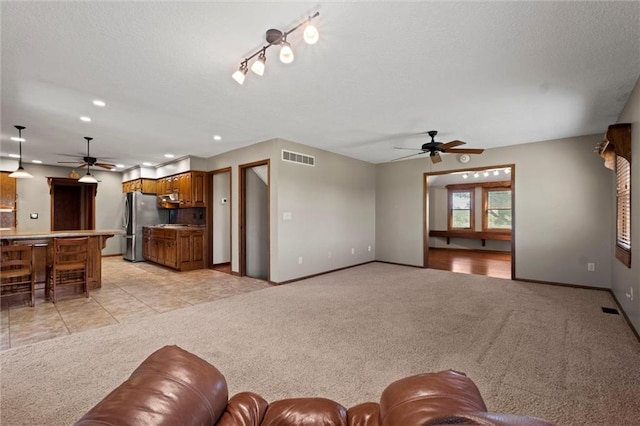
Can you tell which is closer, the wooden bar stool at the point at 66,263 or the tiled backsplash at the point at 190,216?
the wooden bar stool at the point at 66,263

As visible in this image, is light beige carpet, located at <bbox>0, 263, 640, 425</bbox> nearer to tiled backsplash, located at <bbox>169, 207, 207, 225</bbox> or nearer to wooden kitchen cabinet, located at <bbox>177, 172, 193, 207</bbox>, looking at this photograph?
wooden kitchen cabinet, located at <bbox>177, 172, 193, 207</bbox>

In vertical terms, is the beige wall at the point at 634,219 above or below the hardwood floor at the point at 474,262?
above

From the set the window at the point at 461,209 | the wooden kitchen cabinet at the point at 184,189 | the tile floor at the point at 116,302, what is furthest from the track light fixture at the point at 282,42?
the window at the point at 461,209

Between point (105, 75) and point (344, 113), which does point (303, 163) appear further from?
point (105, 75)

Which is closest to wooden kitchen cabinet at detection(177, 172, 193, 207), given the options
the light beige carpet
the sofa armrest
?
the light beige carpet

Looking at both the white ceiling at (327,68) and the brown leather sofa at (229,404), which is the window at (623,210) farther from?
the brown leather sofa at (229,404)

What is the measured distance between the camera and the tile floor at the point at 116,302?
310 centimetres

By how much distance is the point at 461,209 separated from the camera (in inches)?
388

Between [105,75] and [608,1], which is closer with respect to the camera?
[608,1]

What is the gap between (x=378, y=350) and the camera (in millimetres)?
2598

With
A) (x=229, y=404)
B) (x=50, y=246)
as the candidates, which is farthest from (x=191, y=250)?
(x=229, y=404)

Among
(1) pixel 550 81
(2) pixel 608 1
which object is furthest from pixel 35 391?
(1) pixel 550 81

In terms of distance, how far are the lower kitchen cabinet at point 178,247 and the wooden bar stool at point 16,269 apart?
2.26 meters

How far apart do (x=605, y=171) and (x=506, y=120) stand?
2086mm
